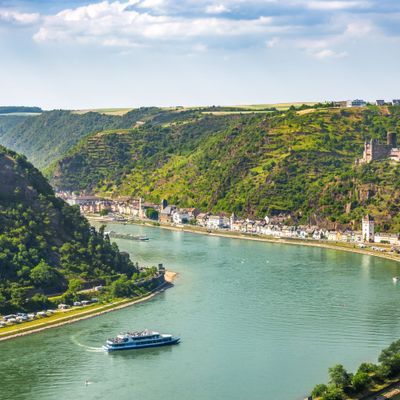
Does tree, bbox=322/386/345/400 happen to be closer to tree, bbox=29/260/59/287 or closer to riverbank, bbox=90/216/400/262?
tree, bbox=29/260/59/287

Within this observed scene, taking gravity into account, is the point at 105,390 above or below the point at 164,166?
below

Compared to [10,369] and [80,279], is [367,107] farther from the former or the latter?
[10,369]

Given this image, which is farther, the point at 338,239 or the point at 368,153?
the point at 368,153

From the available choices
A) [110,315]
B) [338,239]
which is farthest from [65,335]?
[338,239]

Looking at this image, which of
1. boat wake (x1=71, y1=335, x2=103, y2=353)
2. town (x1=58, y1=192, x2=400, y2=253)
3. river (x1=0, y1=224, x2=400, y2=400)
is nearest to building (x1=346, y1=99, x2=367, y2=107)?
town (x1=58, y1=192, x2=400, y2=253)

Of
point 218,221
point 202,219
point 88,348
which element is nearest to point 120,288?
point 88,348

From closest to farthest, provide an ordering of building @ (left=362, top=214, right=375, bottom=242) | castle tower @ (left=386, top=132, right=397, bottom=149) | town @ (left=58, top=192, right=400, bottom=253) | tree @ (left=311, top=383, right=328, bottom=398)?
tree @ (left=311, top=383, right=328, bottom=398) → building @ (left=362, top=214, right=375, bottom=242) → town @ (left=58, top=192, right=400, bottom=253) → castle tower @ (left=386, top=132, right=397, bottom=149)

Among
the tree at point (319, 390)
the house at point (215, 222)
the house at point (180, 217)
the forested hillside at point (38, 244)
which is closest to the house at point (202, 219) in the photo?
the house at point (215, 222)

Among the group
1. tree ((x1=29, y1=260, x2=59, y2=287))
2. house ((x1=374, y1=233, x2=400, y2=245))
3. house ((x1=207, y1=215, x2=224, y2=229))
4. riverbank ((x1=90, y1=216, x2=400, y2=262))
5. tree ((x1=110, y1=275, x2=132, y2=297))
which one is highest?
house ((x1=207, y1=215, x2=224, y2=229))
